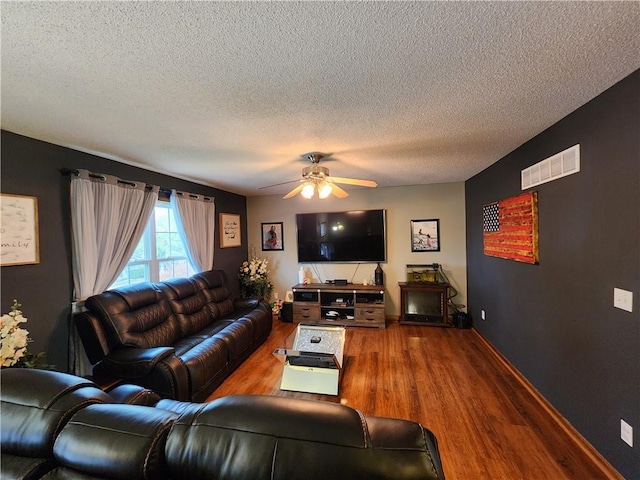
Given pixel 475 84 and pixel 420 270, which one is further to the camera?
pixel 420 270

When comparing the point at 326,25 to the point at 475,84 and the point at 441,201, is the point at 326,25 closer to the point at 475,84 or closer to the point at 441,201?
the point at 475,84

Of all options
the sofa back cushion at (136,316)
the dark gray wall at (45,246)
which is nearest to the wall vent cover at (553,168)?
the sofa back cushion at (136,316)

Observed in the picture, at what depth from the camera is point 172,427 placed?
760mm

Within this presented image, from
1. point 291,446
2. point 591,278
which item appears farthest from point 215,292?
point 591,278

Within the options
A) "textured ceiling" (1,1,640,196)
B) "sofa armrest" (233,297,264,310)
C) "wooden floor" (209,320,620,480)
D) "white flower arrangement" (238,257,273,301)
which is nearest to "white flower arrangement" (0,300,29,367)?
"textured ceiling" (1,1,640,196)

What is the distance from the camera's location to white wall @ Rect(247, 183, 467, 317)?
14.5 ft

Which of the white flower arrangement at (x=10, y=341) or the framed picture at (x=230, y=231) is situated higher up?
the framed picture at (x=230, y=231)

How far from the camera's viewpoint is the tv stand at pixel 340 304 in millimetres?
4273

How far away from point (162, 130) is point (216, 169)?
117 centimetres

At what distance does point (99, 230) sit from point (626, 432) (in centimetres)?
424

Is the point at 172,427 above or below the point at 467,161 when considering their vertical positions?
below

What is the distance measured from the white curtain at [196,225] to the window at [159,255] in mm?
115

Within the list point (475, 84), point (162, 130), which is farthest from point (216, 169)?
point (475, 84)

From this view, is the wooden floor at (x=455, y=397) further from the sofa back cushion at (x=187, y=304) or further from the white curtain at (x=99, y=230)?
the white curtain at (x=99, y=230)
